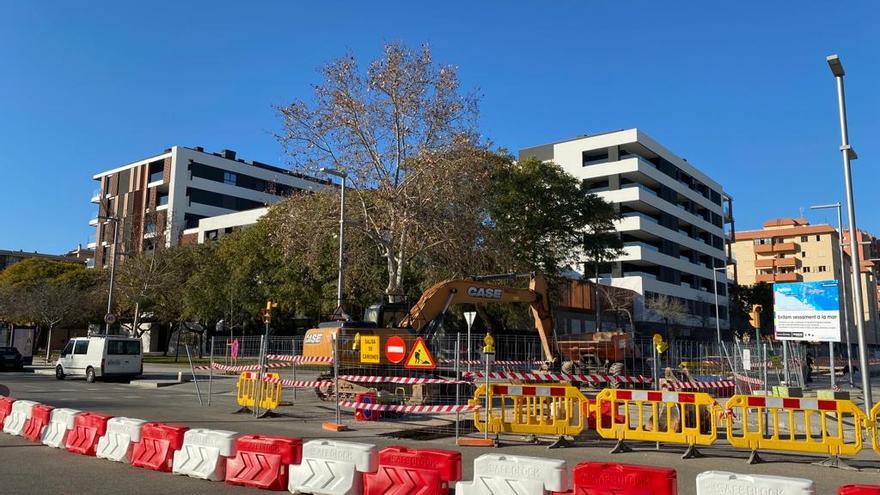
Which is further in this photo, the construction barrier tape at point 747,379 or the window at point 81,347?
the window at point 81,347

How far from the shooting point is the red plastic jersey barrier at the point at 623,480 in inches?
219

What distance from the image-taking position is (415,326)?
18625 millimetres

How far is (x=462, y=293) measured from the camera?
19.6 meters

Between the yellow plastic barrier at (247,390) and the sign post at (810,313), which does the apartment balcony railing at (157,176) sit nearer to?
the yellow plastic barrier at (247,390)

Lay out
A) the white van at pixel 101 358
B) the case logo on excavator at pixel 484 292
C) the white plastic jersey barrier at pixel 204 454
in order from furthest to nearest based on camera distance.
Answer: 1. the white van at pixel 101 358
2. the case logo on excavator at pixel 484 292
3. the white plastic jersey barrier at pixel 204 454

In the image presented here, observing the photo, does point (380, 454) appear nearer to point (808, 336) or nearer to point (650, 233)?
point (808, 336)

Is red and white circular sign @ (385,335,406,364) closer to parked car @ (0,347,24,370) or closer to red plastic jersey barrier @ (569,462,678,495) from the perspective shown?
red plastic jersey barrier @ (569,462,678,495)

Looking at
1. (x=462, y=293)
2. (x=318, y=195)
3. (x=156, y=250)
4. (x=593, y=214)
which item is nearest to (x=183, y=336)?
(x=156, y=250)

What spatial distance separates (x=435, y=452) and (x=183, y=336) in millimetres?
57955

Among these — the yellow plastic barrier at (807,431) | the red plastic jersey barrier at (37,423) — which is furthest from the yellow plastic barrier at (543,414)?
the red plastic jersey barrier at (37,423)

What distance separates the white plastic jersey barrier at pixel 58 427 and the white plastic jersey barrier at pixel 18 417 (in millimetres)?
946

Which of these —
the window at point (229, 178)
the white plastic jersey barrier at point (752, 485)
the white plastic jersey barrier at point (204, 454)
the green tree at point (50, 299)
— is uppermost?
the window at point (229, 178)

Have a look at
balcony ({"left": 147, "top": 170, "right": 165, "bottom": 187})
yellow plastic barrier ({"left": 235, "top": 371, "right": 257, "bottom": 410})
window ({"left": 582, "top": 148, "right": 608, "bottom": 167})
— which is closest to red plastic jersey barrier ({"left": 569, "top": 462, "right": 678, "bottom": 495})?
yellow plastic barrier ({"left": 235, "top": 371, "right": 257, "bottom": 410})

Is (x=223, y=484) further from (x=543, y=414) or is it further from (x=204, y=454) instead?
(x=543, y=414)
